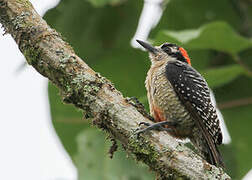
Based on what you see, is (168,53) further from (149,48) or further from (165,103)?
(165,103)

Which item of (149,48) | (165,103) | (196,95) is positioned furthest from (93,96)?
(149,48)

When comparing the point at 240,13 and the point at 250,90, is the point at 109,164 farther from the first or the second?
the point at 240,13

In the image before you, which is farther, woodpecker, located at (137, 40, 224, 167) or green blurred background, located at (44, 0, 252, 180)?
green blurred background, located at (44, 0, 252, 180)

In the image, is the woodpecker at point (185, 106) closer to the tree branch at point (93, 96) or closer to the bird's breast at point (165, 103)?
the bird's breast at point (165, 103)

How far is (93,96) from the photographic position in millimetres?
3695

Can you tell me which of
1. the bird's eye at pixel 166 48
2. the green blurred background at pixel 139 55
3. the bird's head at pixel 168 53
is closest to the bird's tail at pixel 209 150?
the green blurred background at pixel 139 55

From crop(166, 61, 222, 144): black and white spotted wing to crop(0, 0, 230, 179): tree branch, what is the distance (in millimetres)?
1497

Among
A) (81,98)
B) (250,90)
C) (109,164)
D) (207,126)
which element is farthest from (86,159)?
(250,90)

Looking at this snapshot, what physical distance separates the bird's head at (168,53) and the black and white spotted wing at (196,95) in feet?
1.83

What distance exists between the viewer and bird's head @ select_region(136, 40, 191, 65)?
601cm

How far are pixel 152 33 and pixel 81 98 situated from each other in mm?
2620

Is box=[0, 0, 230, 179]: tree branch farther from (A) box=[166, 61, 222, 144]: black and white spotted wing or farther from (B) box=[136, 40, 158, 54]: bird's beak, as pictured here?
(B) box=[136, 40, 158, 54]: bird's beak

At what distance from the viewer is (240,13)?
6.24 metres

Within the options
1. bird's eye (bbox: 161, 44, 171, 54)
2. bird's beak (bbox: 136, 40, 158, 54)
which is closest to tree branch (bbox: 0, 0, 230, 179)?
bird's beak (bbox: 136, 40, 158, 54)
